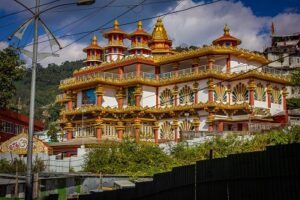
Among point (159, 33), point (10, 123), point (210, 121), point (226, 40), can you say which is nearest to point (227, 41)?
point (226, 40)

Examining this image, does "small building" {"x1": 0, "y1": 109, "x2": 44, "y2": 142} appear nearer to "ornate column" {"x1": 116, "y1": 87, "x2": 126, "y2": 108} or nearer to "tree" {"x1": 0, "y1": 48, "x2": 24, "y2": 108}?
"tree" {"x1": 0, "y1": 48, "x2": 24, "y2": 108}

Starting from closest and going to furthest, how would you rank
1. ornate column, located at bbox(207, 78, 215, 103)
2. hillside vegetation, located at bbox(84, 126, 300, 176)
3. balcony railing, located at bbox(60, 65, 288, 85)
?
hillside vegetation, located at bbox(84, 126, 300, 176), ornate column, located at bbox(207, 78, 215, 103), balcony railing, located at bbox(60, 65, 288, 85)

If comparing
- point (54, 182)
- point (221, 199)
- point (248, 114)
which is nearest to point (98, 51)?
point (248, 114)

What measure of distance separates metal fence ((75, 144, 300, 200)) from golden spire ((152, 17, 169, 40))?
5316 cm

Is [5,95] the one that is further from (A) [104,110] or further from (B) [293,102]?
(B) [293,102]

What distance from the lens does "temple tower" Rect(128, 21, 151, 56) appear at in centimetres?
6456

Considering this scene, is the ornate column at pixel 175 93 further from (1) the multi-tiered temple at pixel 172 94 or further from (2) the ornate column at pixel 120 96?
(2) the ornate column at pixel 120 96

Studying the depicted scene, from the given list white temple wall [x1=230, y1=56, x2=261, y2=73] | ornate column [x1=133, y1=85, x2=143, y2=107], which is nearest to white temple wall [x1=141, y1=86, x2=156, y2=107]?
ornate column [x1=133, y1=85, x2=143, y2=107]

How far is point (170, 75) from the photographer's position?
59375mm

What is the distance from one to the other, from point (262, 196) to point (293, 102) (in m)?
67.1

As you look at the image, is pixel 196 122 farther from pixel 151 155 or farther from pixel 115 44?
pixel 115 44

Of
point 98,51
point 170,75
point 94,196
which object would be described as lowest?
point 94,196

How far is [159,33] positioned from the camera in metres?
71.3

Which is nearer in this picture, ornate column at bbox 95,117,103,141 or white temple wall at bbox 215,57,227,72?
white temple wall at bbox 215,57,227,72
